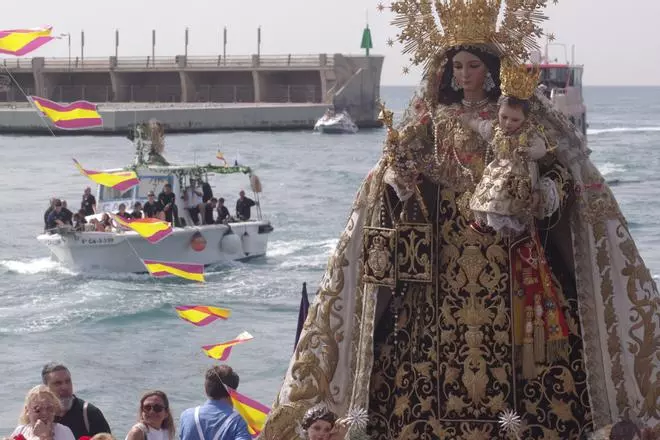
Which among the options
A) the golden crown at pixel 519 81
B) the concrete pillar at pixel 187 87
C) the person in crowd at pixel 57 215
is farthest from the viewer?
the concrete pillar at pixel 187 87

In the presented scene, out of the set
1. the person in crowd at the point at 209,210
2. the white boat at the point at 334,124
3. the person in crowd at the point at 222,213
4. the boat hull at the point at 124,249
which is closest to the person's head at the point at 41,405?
the boat hull at the point at 124,249

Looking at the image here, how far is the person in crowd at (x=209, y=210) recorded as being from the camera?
3209cm

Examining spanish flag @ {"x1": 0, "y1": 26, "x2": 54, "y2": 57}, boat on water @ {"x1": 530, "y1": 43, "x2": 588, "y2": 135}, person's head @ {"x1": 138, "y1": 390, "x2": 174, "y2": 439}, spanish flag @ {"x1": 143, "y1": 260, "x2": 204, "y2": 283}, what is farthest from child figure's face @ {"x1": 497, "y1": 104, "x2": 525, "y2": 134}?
boat on water @ {"x1": 530, "y1": 43, "x2": 588, "y2": 135}

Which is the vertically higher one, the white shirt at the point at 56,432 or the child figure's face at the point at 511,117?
the child figure's face at the point at 511,117

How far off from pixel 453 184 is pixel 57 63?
96471 millimetres

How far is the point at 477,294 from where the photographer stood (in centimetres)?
600

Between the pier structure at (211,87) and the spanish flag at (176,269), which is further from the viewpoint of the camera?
the pier structure at (211,87)

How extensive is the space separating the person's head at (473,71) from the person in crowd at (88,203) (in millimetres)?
25843

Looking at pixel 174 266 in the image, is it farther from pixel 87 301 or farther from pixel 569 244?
pixel 569 244

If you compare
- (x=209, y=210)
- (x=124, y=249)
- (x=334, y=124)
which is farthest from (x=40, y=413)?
(x=334, y=124)

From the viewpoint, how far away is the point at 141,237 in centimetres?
3128

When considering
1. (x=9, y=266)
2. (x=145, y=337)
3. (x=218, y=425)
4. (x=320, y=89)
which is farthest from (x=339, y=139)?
(x=218, y=425)

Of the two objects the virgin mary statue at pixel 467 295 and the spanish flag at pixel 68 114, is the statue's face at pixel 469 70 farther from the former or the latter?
the spanish flag at pixel 68 114

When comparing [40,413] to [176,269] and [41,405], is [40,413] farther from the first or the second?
[176,269]
